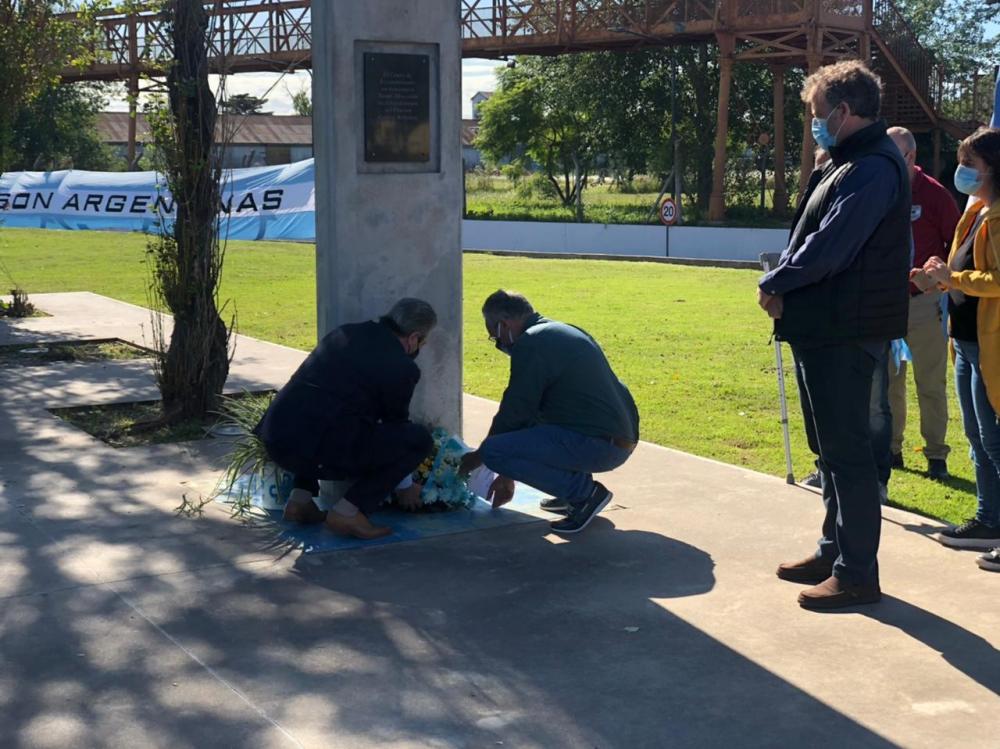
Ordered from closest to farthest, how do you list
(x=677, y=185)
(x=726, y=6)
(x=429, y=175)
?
(x=429, y=175), (x=726, y=6), (x=677, y=185)

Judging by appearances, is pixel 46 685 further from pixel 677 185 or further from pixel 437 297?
pixel 677 185

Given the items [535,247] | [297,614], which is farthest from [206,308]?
[535,247]

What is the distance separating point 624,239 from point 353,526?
25.9 metres

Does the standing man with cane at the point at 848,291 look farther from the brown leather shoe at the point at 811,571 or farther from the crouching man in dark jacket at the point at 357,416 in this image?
the crouching man in dark jacket at the point at 357,416

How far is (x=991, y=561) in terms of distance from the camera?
5754 millimetres

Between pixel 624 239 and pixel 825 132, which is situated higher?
pixel 825 132

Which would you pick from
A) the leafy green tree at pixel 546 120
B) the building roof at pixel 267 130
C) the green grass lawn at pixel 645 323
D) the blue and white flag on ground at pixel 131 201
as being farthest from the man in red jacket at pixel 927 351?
the building roof at pixel 267 130

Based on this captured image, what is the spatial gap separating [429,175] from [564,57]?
36240 millimetres

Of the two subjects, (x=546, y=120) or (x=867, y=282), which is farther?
(x=546, y=120)

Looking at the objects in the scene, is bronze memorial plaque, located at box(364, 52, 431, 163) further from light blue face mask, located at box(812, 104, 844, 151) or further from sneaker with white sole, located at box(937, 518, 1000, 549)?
sneaker with white sole, located at box(937, 518, 1000, 549)

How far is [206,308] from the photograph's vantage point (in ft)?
28.7

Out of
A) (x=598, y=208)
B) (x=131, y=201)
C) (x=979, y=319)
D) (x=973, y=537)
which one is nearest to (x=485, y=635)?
(x=973, y=537)

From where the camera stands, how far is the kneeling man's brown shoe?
5215 mm

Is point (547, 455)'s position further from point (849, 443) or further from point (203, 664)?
point (203, 664)
